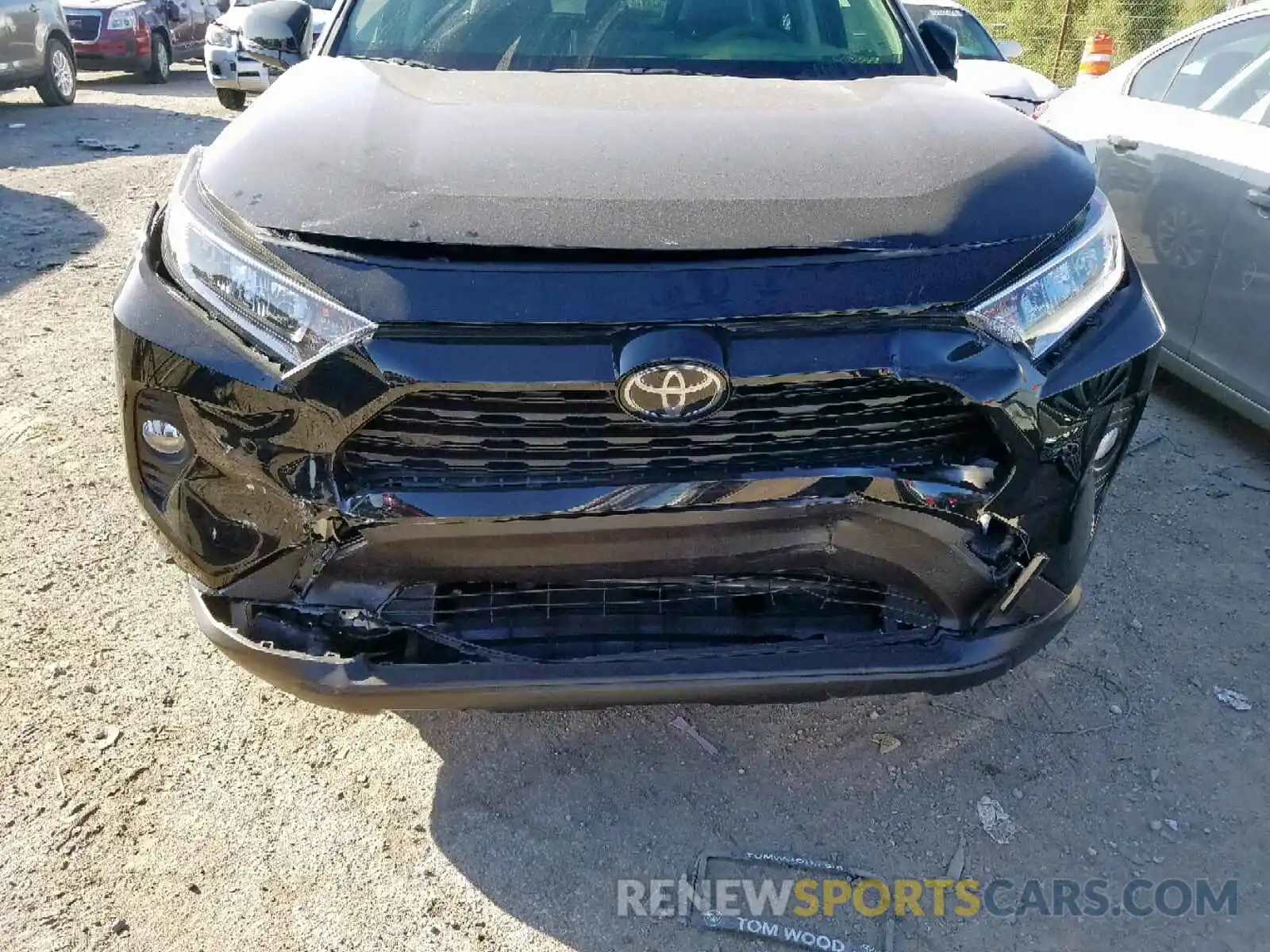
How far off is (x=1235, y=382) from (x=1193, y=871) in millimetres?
2175

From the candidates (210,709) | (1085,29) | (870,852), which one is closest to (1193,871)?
(870,852)

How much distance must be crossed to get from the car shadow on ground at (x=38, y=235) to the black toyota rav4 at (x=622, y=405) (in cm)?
423

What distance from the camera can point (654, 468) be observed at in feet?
5.69

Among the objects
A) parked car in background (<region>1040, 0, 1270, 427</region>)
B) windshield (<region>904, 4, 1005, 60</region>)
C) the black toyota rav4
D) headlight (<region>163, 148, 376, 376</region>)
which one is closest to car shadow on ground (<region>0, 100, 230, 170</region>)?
windshield (<region>904, 4, 1005, 60</region>)

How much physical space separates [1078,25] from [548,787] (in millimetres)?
15664

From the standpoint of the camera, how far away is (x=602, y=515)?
5.63 feet

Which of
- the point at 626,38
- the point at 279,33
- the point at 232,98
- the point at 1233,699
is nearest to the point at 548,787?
the point at 1233,699

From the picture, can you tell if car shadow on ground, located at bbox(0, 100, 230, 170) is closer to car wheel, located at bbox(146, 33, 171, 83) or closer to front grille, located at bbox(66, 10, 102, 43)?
front grille, located at bbox(66, 10, 102, 43)

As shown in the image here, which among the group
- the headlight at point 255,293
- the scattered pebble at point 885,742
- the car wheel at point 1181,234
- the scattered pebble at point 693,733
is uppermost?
the headlight at point 255,293

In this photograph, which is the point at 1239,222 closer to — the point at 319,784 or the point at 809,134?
the point at 809,134

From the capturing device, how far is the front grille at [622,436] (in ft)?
5.50

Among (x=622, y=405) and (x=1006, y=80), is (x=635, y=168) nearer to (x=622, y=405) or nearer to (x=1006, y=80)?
(x=622, y=405)

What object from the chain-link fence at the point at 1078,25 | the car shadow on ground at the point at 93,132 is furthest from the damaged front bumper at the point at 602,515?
the chain-link fence at the point at 1078,25

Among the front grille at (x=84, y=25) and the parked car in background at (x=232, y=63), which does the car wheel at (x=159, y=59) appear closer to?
the front grille at (x=84, y=25)
